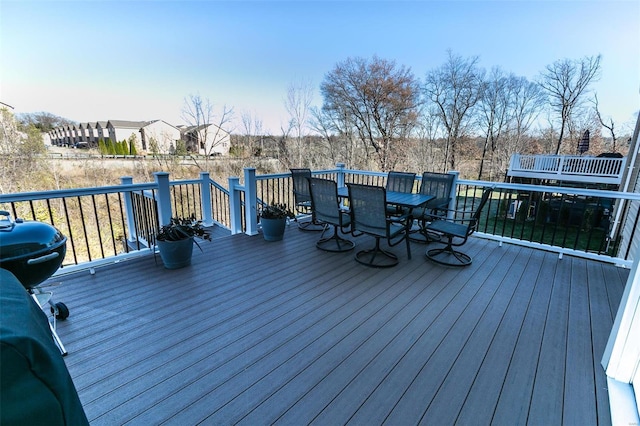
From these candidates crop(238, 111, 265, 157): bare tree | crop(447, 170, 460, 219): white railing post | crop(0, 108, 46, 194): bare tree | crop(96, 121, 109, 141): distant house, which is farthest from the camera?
crop(96, 121, 109, 141): distant house

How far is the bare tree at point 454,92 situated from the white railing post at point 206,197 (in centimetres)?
1416

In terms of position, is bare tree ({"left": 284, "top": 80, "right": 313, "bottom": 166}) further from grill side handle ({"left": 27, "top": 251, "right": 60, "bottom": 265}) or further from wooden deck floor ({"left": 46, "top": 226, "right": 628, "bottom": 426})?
grill side handle ({"left": 27, "top": 251, "right": 60, "bottom": 265})

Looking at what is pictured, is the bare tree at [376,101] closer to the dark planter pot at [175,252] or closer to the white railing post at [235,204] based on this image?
the white railing post at [235,204]

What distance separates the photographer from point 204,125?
15.4m

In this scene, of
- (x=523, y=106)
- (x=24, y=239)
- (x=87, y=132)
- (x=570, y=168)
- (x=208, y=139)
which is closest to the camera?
(x=24, y=239)

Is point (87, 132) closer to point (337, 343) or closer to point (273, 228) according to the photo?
point (273, 228)

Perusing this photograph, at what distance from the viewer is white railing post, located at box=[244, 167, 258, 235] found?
4.38m

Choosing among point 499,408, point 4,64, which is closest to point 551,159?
point 499,408

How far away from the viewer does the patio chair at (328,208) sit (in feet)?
12.1

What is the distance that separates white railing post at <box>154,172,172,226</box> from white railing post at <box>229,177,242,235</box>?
3.70 feet

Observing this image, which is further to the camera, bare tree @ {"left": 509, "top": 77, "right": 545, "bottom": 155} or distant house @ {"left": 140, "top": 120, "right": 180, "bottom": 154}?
distant house @ {"left": 140, "top": 120, "right": 180, "bottom": 154}

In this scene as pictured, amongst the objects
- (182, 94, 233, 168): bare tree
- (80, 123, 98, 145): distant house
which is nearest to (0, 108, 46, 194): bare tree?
(182, 94, 233, 168): bare tree

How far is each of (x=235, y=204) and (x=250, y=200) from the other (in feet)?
1.11

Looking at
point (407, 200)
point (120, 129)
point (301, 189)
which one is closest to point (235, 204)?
point (301, 189)
